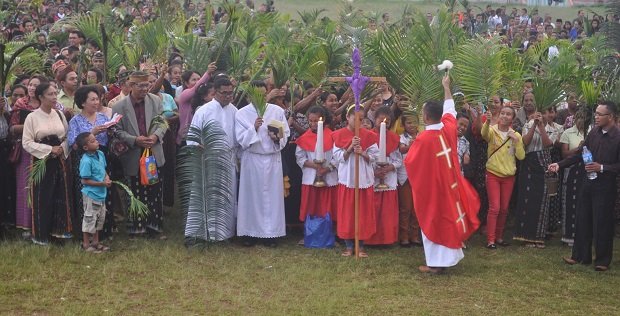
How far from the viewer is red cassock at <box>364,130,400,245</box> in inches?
389

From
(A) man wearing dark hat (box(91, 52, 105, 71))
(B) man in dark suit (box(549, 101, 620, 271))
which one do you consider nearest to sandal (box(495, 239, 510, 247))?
(B) man in dark suit (box(549, 101, 620, 271))

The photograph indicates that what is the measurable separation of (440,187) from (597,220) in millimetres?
1748

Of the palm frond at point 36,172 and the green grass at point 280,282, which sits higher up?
the palm frond at point 36,172

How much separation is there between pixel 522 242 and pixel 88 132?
517 centimetres

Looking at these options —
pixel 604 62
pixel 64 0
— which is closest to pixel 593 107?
pixel 604 62

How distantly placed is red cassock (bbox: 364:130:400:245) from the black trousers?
2.00m

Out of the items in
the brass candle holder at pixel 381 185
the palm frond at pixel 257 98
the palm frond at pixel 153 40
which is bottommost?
the brass candle holder at pixel 381 185

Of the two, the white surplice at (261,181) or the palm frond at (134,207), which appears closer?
the palm frond at (134,207)

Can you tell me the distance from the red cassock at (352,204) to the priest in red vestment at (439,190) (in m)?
0.97

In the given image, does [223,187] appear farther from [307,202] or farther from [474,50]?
[474,50]

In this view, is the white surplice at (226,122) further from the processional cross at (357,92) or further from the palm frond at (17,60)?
the palm frond at (17,60)

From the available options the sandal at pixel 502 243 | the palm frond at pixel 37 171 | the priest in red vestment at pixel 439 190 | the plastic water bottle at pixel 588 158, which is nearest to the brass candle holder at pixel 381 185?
the priest in red vestment at pixel 439 190

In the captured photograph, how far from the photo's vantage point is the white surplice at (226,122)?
9.70 meters

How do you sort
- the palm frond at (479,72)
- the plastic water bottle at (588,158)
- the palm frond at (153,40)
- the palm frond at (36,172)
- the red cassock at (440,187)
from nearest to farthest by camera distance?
1. the red cassock at (440,187)
2. the plastic water bottle at (588,158)
3. the palm frond at (36,172)
4. the palm frond at (479,72)
5. the palm frond at (153,40)
